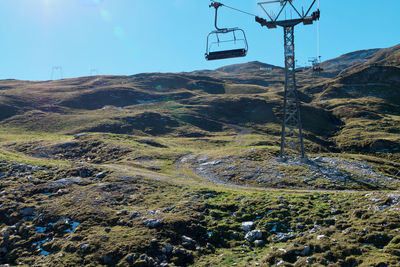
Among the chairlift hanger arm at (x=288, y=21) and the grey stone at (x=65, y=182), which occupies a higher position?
the chairlift hanger arm at (x=288, y=21)

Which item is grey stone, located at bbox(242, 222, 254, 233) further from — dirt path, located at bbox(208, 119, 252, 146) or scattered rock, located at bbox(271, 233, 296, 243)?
dirt path, located at bbox(208, 119, 252, 146)

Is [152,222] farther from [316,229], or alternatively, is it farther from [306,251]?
[316,229]

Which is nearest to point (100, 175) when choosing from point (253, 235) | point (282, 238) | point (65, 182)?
point (65, 182)

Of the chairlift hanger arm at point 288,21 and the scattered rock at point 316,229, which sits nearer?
the scattered rock at point 316,229

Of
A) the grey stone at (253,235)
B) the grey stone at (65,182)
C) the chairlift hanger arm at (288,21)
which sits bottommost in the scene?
the grey stone at (253,235)

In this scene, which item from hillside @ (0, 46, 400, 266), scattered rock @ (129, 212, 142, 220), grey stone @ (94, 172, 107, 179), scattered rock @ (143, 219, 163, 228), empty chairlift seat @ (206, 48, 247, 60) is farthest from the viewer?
grey stone @ (94, 172, 107, 179)

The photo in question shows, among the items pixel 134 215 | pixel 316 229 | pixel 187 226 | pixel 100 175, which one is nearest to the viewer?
pixel 316 229

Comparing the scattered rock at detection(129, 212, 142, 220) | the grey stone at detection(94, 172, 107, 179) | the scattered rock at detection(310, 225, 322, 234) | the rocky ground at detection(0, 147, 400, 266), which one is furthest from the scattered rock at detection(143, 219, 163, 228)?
the grey stone at detection(94, 172, 107, 179)

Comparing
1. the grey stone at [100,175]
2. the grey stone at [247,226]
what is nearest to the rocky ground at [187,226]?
the grey stone at [247,226]

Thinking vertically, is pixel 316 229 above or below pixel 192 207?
above

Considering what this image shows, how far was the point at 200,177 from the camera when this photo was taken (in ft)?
115

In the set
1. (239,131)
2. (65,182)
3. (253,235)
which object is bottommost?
(253,235)

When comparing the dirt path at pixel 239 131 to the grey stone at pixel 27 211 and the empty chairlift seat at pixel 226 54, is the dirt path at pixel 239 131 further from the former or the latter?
the grey stone at pixel 27 211

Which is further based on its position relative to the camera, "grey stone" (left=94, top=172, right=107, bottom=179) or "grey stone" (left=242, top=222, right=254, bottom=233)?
"grey stone" (left=94, top=172, right=107, bottom=179)
